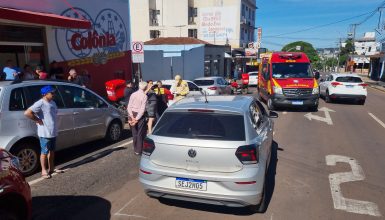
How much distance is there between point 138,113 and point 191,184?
3.47 meters

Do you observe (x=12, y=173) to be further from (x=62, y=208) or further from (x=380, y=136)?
(x=380, y=136)

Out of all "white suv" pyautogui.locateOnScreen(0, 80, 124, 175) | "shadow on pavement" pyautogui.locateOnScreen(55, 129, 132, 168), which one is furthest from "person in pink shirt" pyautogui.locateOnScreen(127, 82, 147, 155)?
"shadow on pavement" pyautogui.locateOnScreen(55, 129, 132, 168)

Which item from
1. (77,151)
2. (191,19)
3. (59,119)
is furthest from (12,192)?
(191,19)

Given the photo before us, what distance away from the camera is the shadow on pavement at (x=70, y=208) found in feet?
15.2

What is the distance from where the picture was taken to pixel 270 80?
14875 millimetres

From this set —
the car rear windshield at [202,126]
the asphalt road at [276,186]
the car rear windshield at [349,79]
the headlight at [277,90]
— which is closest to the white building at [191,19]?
the car rear windshield at [349,79]

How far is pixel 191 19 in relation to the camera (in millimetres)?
51094

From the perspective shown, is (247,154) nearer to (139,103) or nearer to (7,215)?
(7,215)

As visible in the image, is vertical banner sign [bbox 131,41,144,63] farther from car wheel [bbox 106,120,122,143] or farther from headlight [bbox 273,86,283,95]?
headlight [bbox 273,86,283,95]

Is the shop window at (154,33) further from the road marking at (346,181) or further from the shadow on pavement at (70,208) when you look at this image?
the shadow on pavement at (70,208)

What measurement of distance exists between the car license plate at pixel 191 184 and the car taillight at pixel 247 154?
→ 1.84 feet

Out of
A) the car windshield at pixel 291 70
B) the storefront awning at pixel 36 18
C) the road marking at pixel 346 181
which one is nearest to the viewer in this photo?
the road marking at pixel 346 181

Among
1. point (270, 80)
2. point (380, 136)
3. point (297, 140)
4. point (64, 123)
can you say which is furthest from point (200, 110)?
point (270, 80)

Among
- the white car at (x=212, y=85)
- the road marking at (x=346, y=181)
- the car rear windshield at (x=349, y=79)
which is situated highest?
the car rear windshield at (x=349, y=79)
